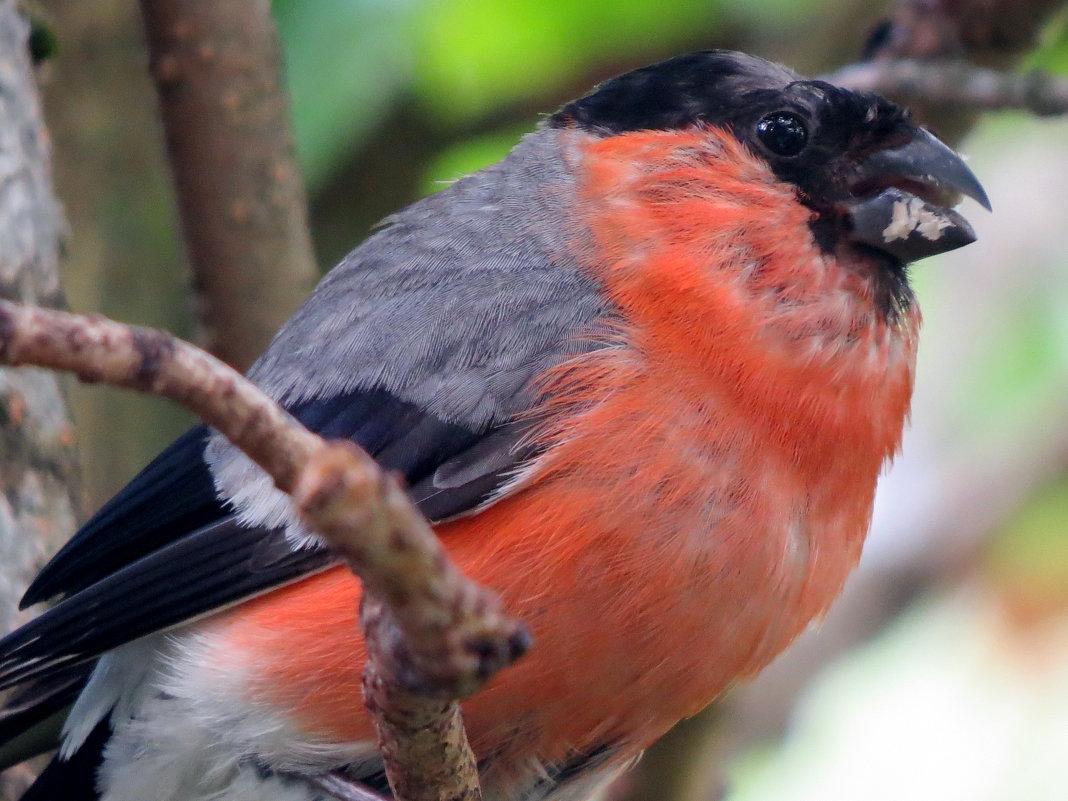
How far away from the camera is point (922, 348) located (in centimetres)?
643

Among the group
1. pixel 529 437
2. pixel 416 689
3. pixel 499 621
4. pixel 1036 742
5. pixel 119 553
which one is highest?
pixel 499 621

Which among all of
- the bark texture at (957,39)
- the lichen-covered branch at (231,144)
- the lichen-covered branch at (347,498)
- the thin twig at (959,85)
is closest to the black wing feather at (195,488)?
the lichen-covered branch at (231,144)

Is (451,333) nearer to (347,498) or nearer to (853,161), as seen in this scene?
(853,161)

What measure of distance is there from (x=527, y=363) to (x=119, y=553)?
1.18 metres

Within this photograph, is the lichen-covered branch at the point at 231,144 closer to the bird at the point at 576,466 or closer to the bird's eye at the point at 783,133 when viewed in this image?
the bird at the point at 576,466

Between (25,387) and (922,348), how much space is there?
13.9 feet

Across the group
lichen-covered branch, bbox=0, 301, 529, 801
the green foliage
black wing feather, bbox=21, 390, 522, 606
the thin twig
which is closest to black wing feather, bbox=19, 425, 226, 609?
black wing feather, bbox=21, 390, 522, 606

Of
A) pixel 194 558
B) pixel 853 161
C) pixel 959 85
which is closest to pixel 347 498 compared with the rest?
pixel 194 558

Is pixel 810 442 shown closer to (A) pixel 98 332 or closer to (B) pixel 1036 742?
(A) pixel 98 332

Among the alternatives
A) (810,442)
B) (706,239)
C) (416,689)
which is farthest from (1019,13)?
(416,689)

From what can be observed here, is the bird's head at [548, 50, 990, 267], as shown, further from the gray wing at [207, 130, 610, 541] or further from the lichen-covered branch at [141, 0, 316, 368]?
the lichen-covered branch at [141, 0, 316, 368]

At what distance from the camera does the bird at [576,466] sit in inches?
124

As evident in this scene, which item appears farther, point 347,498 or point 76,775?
point 76,775

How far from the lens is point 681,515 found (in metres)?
3.14
